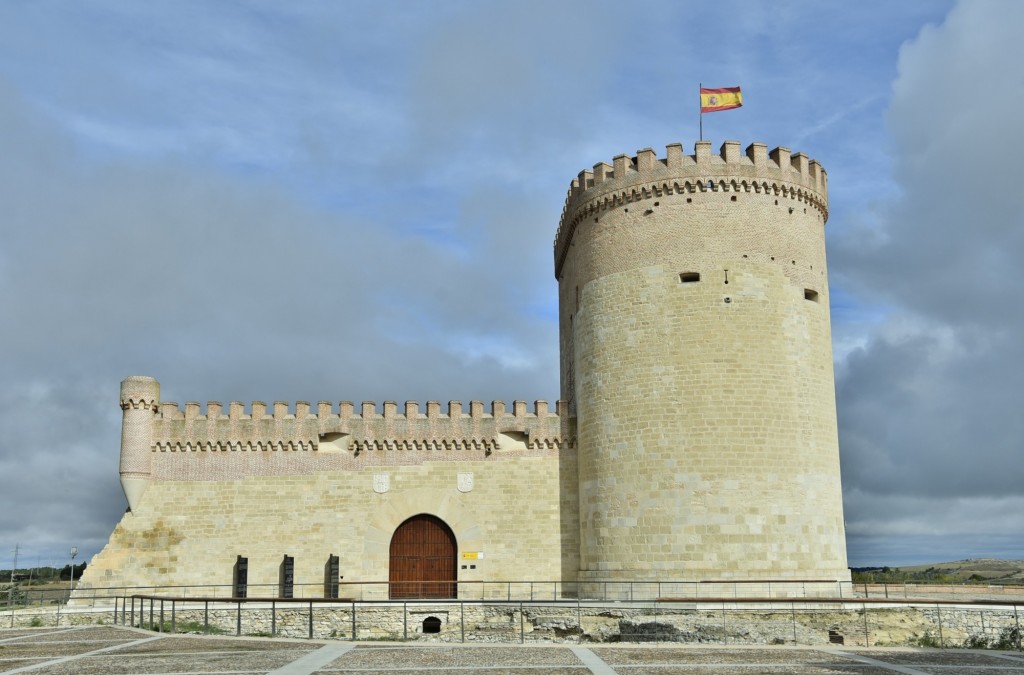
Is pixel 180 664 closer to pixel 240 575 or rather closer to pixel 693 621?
pixel 693 621

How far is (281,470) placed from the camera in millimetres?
25188

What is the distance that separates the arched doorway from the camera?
80.6 feet

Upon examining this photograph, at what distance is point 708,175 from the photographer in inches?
907

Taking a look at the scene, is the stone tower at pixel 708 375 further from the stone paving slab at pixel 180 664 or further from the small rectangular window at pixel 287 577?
the stone paving slab at pixel 180 664

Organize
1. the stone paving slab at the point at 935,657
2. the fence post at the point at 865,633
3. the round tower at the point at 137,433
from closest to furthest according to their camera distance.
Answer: the stone paving slab at the point at 935,657 → the fence post at the point at 865,633 → the round tower at the point at 137,433

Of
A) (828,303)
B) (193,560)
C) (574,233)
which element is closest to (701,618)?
(828,303)

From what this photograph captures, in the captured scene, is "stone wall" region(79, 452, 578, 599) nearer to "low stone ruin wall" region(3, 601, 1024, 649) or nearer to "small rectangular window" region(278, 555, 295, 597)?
"small rectangular window" region(278, 555, 295, 597)

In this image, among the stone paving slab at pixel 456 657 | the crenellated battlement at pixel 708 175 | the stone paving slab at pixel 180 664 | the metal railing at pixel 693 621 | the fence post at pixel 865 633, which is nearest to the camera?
the stone paving slab at pixel 180 664

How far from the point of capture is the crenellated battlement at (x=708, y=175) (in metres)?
23.0

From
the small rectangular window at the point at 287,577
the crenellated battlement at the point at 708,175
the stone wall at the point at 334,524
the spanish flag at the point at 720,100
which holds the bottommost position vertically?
the small rectangular window at the point at 287,577

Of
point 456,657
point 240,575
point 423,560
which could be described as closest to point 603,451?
point 423,560

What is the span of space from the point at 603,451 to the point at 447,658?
1002 centimetres

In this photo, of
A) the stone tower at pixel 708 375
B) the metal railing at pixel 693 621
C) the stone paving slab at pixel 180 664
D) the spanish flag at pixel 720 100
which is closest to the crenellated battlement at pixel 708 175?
the stone tower at pixel 708 375

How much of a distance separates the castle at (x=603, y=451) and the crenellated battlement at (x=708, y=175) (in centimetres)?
5
